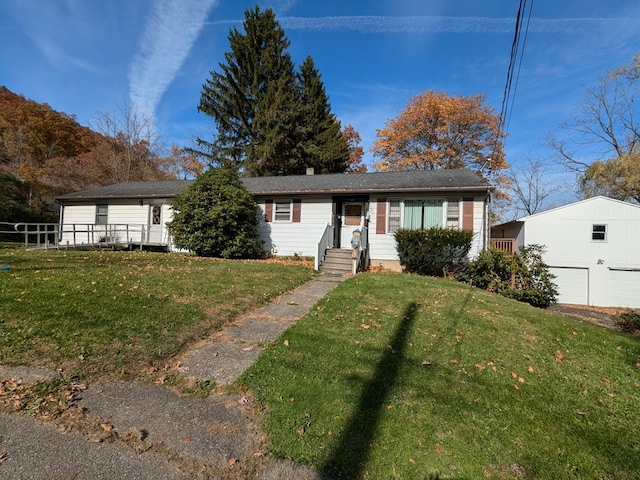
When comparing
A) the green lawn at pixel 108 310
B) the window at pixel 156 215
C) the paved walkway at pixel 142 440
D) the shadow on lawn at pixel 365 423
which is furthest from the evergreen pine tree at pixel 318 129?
the paved walkway at pixel 142 440

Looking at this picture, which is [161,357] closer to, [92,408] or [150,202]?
[92,408]

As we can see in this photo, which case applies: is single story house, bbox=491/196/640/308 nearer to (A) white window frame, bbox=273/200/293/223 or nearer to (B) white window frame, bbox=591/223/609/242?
(B) white window frame, bbox=591/223/609/242

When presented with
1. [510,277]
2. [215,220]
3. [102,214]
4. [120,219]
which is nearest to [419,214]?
[510,277]

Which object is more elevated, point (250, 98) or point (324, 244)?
point (250, 98)

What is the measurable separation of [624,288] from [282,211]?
15.2m

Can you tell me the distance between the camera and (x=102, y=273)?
714 centimetres

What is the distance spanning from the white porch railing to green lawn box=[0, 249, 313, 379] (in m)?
2.54

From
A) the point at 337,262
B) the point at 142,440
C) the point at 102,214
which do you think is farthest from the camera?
the point at 102,214

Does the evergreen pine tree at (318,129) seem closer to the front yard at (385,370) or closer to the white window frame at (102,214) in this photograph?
the white window frame at (102,214)

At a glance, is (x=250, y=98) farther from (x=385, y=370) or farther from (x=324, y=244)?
(x=385, y=370)

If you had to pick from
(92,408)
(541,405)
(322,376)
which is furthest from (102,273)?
(541,405)

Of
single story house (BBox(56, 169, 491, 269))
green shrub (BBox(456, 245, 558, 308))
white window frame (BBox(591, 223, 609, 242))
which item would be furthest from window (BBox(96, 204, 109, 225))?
white window frame (BBox(591, 223, 609, 242))

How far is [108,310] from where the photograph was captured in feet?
15.6

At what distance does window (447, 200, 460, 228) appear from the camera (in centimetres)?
1138
